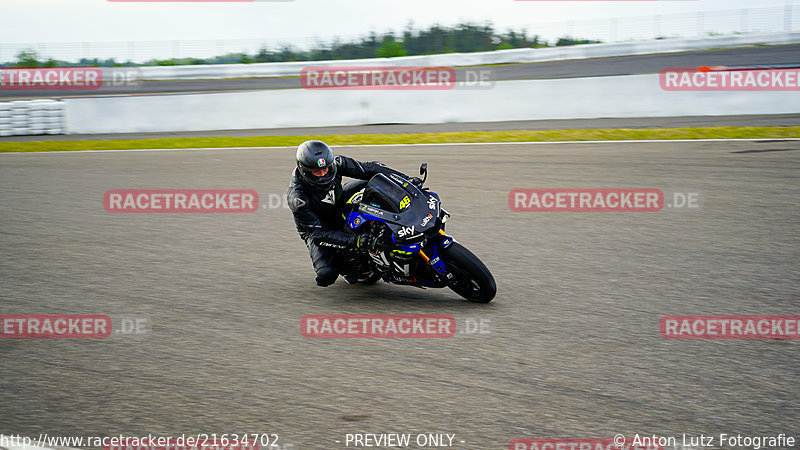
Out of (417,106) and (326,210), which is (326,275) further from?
(417,106)

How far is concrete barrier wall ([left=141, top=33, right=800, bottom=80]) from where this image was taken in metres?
26.9

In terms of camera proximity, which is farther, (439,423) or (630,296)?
(630,296)

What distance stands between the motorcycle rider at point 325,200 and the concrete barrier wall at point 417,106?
11.2 meters

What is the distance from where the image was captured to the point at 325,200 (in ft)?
19.1

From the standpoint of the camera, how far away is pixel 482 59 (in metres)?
29.7

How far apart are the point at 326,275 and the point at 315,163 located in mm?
1016

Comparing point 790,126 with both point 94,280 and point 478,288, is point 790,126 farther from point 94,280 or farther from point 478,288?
point 94,280

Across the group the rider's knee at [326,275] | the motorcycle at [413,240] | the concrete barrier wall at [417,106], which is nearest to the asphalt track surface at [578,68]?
the concrete barrier wall at [417,106]

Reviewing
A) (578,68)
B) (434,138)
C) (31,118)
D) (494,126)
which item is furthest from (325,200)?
(578,68)

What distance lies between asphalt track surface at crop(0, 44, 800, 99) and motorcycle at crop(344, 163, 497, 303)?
721 inches

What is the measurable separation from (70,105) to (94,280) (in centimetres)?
1309

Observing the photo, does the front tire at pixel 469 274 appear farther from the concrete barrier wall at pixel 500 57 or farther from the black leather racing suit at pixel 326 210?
the concrete barrier wall at pixel 500 57

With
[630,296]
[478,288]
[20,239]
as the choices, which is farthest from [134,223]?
[630,296]

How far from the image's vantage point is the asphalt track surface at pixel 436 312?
3580mm
